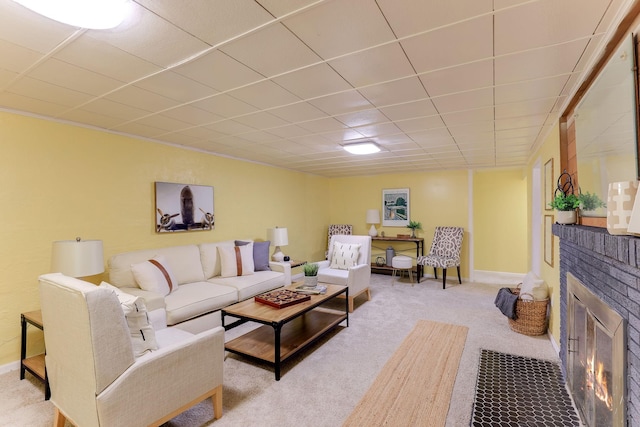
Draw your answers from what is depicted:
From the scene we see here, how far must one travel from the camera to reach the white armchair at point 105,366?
57.8 inches

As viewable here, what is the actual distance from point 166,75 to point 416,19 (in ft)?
5.15

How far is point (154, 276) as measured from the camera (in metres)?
3.05

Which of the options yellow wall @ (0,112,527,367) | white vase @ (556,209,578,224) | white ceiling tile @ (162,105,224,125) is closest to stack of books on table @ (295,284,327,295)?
yellow wall @ (0,112,527,367)

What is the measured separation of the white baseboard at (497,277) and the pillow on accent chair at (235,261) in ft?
14.7

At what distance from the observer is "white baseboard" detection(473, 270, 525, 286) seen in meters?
5.70

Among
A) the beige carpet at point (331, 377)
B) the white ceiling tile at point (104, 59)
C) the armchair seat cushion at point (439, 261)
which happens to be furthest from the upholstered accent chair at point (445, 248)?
the white ceiling tile at point (104, 59)

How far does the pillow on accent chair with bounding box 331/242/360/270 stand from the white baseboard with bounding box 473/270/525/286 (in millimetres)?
2857

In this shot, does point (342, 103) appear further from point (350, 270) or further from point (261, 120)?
point (350, 270)

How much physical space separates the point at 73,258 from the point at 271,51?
7.53 feet

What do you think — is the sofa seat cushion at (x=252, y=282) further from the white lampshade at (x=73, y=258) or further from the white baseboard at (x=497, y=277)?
the white baseboard at (x=497, y=277)

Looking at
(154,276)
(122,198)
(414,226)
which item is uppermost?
(122,198)

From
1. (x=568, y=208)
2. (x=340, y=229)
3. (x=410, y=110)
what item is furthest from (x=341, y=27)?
(x=340, y=229)

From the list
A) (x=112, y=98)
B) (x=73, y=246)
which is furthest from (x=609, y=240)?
(x=73, y=246)

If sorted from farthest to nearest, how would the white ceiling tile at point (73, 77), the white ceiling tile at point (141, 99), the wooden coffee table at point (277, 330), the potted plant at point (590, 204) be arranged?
the wooden coffee table at point (277, 330) < the white ceiling tile at point (141, 99) < the white ceiling tile at point (73, 77) < the potted plant at point (590, 204)
